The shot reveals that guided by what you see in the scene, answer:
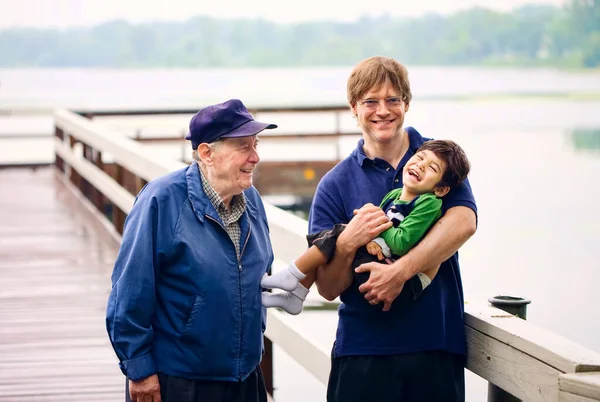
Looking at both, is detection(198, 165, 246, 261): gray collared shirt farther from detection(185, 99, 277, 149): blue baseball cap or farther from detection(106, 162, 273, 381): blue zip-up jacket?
detection(185, 99, 277, 149): blue baseball cap

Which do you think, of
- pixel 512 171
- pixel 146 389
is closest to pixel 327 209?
pixel 146 389

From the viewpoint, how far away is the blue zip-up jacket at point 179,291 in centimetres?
300

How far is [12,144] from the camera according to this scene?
40.4 metres

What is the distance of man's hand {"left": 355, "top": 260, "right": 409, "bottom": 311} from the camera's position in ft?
9.80

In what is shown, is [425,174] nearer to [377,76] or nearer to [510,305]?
[377,76]

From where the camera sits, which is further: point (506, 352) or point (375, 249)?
point (375, 249)

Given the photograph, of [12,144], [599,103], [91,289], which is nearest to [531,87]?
[599,103]

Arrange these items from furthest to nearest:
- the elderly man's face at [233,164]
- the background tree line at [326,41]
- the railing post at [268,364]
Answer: the background tree line at [326,41], the railing post at [268,364], the elderly man's face at [233,164]

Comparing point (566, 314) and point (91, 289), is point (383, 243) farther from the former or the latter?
point (566, 314)

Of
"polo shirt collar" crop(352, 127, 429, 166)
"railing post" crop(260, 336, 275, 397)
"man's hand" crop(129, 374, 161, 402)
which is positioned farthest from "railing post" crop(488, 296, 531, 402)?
"railing post" crop(260, 336, 275, 397)

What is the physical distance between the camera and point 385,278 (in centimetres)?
299

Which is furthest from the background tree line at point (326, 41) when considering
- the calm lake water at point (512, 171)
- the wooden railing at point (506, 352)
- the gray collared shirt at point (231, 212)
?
the gray collared shirt at point (231, 212)

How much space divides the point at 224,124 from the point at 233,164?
12cm

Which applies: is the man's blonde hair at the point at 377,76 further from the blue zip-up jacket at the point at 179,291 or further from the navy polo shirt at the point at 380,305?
the blue zip-up jacket at the point at 179,291
